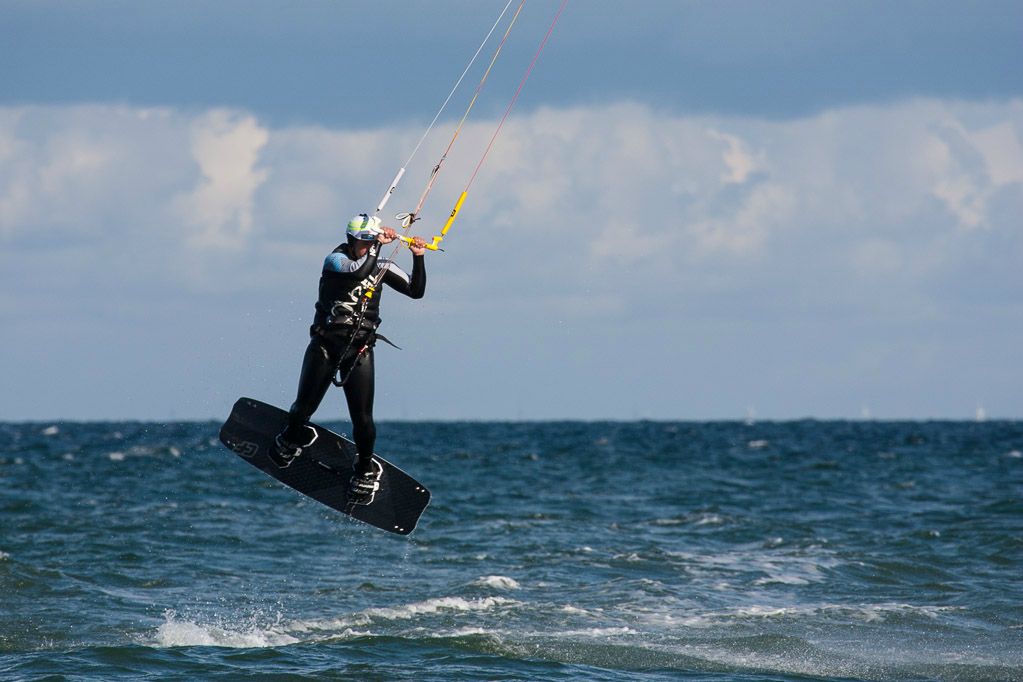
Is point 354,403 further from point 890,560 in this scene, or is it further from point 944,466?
point 944,466

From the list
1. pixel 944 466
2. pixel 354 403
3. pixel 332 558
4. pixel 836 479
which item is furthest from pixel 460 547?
pixel 944 466

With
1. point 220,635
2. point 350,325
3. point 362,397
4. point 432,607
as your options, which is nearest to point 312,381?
point 362,397

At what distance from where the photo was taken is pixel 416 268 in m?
12.4

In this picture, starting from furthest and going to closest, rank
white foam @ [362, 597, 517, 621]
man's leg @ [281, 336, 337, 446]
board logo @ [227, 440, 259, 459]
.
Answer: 1. white foam @ [362, 597, 517, 621]
2. board logo @ [227, 440, 259, 459]
3. man's leg @ [281, 336, 337, 446]

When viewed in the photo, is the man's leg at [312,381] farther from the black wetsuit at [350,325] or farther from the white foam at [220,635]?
the white foam at [220,635]

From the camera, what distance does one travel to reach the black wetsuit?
12.5 metres

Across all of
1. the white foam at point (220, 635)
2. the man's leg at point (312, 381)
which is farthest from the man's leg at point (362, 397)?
the white foam at point (220, 635)

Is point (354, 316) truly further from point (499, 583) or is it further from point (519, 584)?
point (519, 584)

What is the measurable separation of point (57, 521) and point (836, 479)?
2313 cm

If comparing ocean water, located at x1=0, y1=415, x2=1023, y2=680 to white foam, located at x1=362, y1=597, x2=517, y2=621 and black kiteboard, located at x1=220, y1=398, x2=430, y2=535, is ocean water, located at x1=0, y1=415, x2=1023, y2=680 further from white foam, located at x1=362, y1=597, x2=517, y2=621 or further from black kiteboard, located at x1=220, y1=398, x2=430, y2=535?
black kiteboard, located at x1=220, y1=398, x2=430, y2=535

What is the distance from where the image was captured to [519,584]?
18875 mm

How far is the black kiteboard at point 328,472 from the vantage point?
14.3 metres

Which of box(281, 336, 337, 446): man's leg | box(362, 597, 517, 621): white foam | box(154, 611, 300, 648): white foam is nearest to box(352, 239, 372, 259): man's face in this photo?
box(281, 336, 337, 446): man's leg

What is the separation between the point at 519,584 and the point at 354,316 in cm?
746
